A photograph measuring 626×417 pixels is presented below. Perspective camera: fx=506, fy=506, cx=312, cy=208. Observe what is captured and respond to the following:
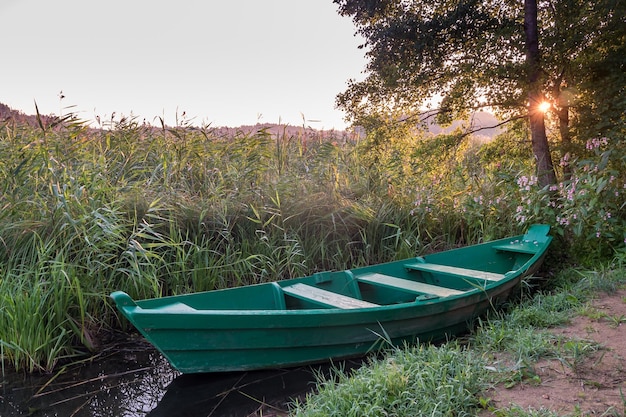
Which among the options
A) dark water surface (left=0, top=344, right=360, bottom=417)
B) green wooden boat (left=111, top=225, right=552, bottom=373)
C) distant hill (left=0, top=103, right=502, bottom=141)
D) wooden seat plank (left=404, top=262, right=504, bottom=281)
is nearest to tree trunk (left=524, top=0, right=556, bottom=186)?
distant hill (left=0, top=103, right=502, bottom=141)

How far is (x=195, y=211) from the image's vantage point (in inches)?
198

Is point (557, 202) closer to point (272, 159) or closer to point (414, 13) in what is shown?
point (414, 13)

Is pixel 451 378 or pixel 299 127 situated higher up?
pixel 299 127

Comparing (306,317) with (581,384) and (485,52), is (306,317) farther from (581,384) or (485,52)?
(485,52)

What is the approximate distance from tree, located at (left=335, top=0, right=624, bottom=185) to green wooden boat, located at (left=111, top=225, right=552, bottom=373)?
191 cm

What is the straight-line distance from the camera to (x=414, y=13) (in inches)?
233

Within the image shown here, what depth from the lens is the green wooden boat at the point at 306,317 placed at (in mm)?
3260

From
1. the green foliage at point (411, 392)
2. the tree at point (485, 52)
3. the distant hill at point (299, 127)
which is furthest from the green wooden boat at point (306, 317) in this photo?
the distant hill at point (299, 127)

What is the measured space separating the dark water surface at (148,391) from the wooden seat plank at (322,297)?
0.44 meters

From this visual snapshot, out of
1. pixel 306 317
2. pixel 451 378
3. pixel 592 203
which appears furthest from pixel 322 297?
pixel 592 203

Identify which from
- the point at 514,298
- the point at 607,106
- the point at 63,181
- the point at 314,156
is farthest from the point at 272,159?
the point at 607,106

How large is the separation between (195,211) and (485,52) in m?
3.60

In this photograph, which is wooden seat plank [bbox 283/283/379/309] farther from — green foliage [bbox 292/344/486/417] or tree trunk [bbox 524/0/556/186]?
tree trunk [bbox 524/0/556/186]

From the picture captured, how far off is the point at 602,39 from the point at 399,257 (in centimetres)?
314
